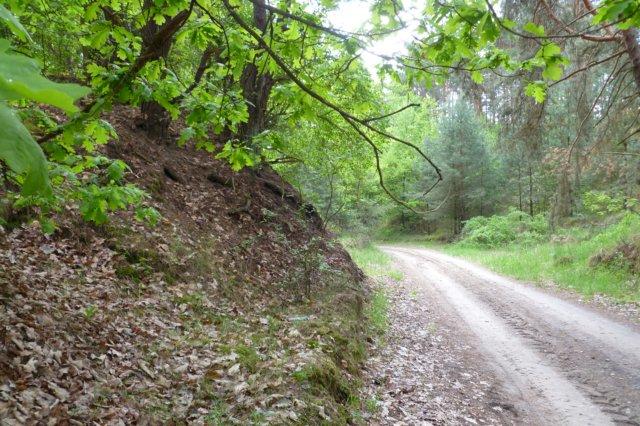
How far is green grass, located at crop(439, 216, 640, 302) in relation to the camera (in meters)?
12.7

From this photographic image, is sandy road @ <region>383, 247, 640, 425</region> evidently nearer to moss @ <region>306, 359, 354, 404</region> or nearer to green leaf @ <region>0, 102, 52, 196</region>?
moss @ <region>306, 359, 354, 404</region>

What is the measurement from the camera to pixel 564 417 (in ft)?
19.3

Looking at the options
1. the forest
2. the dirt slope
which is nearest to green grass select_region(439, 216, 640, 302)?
the forest

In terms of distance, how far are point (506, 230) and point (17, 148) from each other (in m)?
31.0

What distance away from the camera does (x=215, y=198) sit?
36.8 feet

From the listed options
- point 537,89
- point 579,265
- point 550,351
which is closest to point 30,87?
point 537,89

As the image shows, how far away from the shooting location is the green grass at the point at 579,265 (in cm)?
1273

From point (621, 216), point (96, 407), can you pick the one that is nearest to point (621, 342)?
point (96, 407)

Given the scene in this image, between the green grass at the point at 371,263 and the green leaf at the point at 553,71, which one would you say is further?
the green grass at the point at 371,263

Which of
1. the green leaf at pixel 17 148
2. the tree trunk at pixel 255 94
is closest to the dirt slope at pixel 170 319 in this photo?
the tree trunk at pixel 255 94

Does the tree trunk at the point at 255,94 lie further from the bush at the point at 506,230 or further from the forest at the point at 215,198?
the bush at the point at 506,230

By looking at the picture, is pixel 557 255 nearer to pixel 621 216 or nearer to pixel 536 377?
pixel 621 216

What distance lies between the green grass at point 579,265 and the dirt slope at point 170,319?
25.0 ft

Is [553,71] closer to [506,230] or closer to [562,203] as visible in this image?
[562,203]
